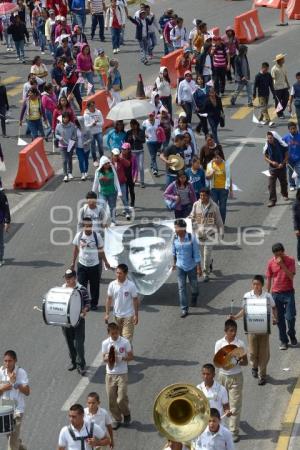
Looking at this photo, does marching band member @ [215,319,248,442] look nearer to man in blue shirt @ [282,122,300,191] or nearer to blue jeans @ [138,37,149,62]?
man in blue shirt @ [282,122,300,191]

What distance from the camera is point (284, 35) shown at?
40938mm

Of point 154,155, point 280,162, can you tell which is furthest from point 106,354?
point 154,155

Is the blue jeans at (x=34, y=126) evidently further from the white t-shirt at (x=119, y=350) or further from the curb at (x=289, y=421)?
the white t-shirt at (x=119, y=350)

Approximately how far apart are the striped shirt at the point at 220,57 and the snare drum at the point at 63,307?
52.0 feet

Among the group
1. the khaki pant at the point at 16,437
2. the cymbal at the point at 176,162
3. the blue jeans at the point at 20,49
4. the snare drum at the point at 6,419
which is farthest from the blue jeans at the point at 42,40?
the snare drum at the point at 6,419

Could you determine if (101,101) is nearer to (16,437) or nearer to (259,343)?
(259,343)

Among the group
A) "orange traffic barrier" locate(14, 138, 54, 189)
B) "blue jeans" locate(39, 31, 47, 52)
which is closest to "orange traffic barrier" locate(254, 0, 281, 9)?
"blue jeans" locate(39, 31, 47, 52)

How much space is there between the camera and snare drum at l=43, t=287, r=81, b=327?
60.7 feet

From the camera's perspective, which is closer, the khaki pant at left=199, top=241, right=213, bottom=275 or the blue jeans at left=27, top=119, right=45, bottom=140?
the khaki pant at left=199, top=241, right=213, bottom=275

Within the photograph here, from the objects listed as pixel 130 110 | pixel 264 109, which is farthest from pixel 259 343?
pixel 264 109

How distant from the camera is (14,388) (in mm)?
16562

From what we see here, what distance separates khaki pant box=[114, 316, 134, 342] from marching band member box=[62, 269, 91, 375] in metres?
0.56

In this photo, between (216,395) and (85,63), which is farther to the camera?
(85,63)

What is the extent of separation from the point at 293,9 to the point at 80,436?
2878 centimetres
